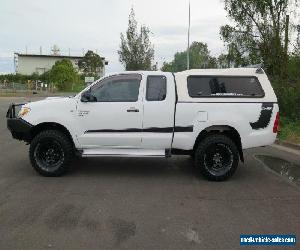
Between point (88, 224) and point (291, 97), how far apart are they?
1143 centimetres

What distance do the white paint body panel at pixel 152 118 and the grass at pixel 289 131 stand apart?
5202 mm

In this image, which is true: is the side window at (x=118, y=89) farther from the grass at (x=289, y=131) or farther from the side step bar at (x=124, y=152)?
the grass at (x=289, y=131)

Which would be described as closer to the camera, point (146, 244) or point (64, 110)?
point (146, 244)

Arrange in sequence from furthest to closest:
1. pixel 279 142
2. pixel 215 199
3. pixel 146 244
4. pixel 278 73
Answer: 1. pixel 278 73
2. pixel 279 142
3. pixel 215 199
4. pixel 146 244

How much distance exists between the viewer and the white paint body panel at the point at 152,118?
7.81 metres

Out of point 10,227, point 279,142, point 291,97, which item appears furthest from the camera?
point 291,97

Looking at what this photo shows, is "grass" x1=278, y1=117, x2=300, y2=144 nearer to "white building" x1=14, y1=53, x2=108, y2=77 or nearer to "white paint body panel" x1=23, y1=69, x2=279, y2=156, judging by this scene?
"white paint body panel" x1=23, y1=69, x2=279, y2=156

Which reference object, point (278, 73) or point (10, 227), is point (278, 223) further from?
point (278, 73)

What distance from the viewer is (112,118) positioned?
25.7 feet

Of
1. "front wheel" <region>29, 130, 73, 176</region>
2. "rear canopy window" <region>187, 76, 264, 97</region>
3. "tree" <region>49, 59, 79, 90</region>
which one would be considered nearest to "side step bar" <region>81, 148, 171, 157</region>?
"front wheel" <region>29, 130, 73, 176</region>

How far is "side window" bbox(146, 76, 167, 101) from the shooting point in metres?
7.88

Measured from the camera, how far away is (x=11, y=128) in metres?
8.10

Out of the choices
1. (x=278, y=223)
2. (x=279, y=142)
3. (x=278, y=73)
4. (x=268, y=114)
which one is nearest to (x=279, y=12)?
(x=278, y=73)

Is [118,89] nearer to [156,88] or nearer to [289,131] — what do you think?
[156,88]
